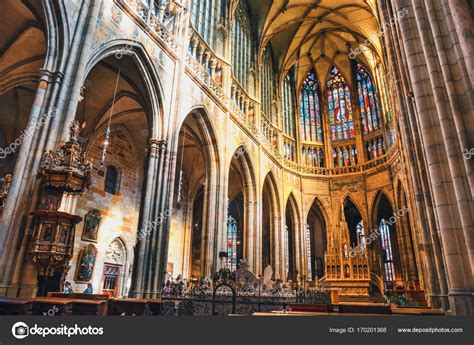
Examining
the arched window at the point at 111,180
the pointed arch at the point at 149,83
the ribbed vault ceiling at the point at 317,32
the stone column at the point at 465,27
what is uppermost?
the ribbed vault ceiling at the point at 317,32

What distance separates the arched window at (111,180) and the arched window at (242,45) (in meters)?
8.84

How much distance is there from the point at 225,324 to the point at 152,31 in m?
11.5

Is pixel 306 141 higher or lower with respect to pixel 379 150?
higher

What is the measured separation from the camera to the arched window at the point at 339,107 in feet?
87.2

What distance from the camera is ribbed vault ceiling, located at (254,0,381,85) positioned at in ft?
73.1

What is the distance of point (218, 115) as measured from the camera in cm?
1598

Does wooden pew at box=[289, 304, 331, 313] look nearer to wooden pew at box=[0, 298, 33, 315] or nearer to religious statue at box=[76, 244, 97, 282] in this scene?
wooden pew at box=[0, 298, 33, 315]

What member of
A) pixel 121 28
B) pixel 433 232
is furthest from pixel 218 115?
pixel 433 232

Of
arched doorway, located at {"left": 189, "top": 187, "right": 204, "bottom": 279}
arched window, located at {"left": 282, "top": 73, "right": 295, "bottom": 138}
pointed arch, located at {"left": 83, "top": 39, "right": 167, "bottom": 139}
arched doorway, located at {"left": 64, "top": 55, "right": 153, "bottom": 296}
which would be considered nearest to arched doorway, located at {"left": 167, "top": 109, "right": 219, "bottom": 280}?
arched doorway, located at {"left": 189, "top": 187, "right": 204, "bottom": 279}

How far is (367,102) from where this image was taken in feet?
85.1

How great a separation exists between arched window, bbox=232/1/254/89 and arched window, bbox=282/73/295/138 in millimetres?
5871

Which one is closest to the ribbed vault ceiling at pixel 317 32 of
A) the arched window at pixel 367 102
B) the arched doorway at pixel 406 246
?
the arched window at pixel 367 102

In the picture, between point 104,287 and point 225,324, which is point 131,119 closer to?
point 104,287

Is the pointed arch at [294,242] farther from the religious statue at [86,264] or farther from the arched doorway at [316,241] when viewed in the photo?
the religious statue at [86,264]
